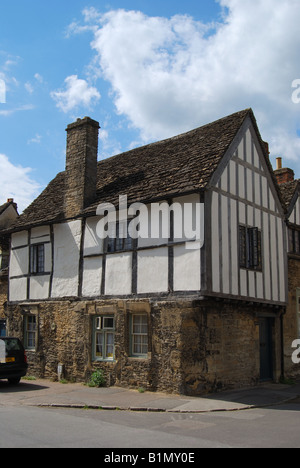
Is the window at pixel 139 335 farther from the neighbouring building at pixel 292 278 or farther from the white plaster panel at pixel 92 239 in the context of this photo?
the neighbouring building at pixel 292 278

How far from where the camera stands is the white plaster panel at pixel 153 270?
12883 millimetres

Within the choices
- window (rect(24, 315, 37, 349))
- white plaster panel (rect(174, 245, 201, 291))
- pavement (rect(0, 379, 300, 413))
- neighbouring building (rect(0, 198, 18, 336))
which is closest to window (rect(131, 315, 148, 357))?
pavement (rect(0, 379, 300, 413))

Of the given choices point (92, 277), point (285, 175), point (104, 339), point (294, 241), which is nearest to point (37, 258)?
point (92, 277)

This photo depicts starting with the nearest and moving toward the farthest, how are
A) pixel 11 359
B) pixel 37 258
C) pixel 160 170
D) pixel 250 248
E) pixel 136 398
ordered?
pixel 136 398
pixel 11 359
pixel 250 248
pixel 160 170
pixel 37 258

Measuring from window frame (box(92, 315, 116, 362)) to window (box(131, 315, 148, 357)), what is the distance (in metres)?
0.76

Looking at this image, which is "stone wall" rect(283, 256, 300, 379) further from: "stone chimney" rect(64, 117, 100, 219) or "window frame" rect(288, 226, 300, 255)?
"stone chimney" rect(64, 117, 100, 219)

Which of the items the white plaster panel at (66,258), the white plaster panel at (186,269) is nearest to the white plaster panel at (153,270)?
the white plaster panel at (186,269)

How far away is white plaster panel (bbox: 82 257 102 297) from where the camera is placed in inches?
579

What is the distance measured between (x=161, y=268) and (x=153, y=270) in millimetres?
304

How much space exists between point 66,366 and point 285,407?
7.23 meters

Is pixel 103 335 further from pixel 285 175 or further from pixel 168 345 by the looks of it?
pixel 285 175

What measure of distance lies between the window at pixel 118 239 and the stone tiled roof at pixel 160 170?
2.69 ft

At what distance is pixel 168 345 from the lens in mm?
12305

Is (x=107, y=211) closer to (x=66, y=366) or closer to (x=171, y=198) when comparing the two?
(x=171, y=198)
